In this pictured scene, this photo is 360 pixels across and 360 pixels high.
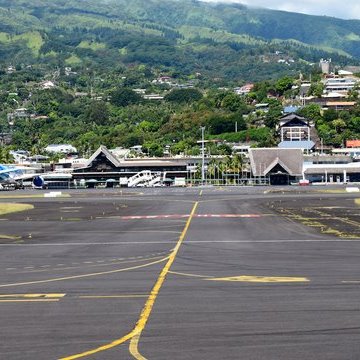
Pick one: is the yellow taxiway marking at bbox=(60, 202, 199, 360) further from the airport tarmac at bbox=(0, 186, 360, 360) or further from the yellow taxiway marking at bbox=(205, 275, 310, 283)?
the yellow taxiway marking at bbox=(205, 275, 310, 283)

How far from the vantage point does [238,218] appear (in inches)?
3155

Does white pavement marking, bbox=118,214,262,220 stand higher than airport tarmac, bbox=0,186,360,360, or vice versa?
airport tarmac, bbox=0,186,360,360

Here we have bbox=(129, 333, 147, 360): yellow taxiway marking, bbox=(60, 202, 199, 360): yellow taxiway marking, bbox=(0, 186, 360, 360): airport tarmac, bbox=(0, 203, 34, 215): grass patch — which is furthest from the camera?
bbox=(0, 203, 34, 215): grass patch

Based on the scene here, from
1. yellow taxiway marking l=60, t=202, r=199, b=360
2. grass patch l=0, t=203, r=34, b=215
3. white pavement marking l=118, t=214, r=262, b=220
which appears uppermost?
yellow taxiway marking l=60, t=202, r=199, b=360

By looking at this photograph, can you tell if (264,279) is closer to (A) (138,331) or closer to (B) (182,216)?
(A) (138,331)

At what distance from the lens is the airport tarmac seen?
21828 millimetres

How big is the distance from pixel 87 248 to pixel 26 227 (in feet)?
72.4

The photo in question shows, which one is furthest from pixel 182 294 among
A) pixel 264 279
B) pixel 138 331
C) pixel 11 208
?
pixel 11 208

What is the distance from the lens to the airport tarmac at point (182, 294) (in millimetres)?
21828

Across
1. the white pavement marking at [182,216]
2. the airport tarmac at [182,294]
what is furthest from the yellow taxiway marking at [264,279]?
the white pavement marking at [182,216]

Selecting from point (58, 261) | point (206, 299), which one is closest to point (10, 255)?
point (58, 261)

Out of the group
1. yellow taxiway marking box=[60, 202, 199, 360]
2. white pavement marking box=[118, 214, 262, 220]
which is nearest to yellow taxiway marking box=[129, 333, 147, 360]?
yellow taxiway marking box=[60, 202, 199, 360]

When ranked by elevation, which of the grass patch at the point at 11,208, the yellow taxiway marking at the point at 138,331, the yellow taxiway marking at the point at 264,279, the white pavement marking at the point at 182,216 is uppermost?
the yellow taxiway marking at the point at 138,331

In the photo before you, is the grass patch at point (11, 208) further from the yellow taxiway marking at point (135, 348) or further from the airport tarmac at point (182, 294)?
the yellow taxiway marking at point (135, 348)
